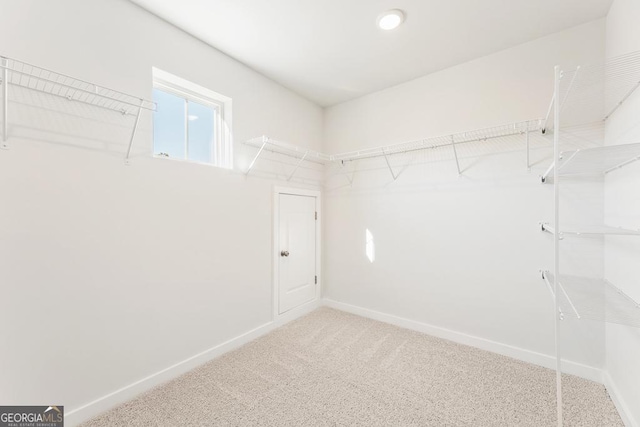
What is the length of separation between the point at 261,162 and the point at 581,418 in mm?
3035

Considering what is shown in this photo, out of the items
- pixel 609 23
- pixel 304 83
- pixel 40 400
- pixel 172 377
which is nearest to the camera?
pixel 40 400

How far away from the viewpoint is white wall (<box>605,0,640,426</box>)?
144 centimetres

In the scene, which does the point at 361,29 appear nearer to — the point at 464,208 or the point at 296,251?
the point at 464,208

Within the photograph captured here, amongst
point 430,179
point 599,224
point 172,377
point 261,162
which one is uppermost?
point 261,162

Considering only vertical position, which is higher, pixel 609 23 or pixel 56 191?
pixel 609 23

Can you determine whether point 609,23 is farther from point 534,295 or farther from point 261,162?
point 261,162

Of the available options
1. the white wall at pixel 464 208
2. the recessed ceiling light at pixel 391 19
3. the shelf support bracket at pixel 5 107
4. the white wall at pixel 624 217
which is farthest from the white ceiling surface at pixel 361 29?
the shelf support bracket at pixel 5 107

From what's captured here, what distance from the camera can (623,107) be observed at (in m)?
1.60

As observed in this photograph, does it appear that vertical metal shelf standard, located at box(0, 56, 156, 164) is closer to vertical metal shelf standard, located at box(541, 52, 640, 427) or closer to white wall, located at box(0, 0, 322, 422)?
white wall, located at box(0, 0, 322, 422)

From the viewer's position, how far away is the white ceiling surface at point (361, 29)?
1.81 meters

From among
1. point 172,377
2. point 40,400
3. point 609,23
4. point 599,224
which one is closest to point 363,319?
point 172,377

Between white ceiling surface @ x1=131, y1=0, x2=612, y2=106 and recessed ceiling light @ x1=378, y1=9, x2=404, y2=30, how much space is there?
44mm

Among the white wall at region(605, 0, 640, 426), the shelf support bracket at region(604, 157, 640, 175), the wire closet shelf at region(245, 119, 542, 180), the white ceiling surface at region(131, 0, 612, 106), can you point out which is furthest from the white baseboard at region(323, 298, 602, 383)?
the white ceiling surface at region(131, 0, 612, 106)

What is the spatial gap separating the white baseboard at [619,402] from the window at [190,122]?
318cm
